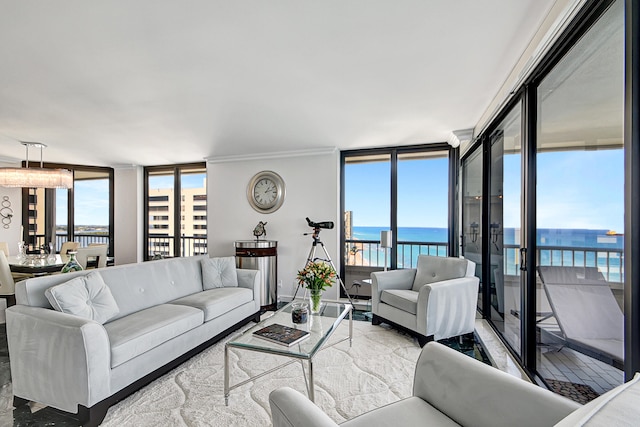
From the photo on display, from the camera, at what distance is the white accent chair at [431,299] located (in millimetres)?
2867

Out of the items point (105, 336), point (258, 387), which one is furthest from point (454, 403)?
point (105, 336)

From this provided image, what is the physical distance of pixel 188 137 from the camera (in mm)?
4078

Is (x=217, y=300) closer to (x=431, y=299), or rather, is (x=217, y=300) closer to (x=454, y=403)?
(x=431, y=299)

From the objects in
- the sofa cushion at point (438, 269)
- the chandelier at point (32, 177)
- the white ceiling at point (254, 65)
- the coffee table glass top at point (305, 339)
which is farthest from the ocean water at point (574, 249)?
the chandelier at point (32, 177)

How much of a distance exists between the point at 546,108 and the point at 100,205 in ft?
24.5

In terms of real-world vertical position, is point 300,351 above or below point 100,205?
below

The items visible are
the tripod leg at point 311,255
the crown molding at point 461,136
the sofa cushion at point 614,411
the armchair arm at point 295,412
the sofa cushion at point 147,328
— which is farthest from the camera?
the tripod leg at point 311,255

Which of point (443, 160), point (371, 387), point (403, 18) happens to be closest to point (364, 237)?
point (443, 160)

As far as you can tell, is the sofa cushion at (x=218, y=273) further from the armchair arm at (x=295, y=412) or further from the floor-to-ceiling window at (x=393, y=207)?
the armchair arm at (x=295, y=412)

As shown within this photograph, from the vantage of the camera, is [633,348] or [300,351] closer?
[633,348]

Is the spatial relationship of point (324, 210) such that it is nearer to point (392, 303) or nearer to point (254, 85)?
point (392, 303)

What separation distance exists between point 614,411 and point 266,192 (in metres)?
4.68

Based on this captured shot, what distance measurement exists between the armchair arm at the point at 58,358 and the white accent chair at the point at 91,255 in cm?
239

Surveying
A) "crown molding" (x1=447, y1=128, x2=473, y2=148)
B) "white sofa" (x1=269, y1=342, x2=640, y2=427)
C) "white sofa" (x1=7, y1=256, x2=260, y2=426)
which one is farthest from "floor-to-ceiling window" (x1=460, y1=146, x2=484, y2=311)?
"white sofa" (x1=7, y1=256, x2=260, y2=426)
